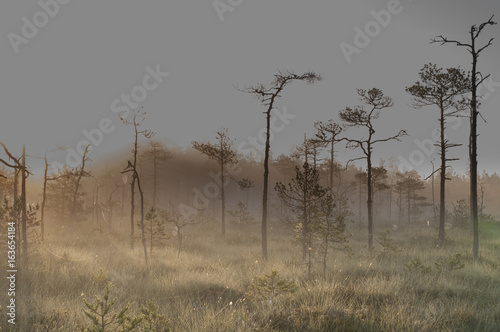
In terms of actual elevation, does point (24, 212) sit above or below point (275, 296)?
above

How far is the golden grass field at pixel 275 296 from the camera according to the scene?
18.2ft

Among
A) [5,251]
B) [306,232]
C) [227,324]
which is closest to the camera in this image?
[227,324]

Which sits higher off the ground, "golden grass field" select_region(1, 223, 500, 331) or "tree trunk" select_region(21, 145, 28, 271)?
"tree trunk" select_region(21, 145, 28, 271)

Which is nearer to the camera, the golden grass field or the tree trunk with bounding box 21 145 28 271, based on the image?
the golden grass field

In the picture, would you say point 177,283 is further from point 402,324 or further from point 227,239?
point 227,239

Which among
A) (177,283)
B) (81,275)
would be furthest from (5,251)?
(177,283)

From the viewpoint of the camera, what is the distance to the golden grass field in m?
5.54

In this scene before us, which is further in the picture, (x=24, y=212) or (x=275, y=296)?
(x=24, y=212)

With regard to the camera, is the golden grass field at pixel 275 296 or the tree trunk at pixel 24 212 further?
the tree trunk at pixel 24 212

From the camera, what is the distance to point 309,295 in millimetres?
7078

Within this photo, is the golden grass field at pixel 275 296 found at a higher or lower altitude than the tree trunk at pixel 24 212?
lower

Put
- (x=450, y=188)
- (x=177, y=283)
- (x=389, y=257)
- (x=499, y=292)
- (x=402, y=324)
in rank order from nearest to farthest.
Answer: (x=402, y=324), (x=499, y=292), (x=177, y=283), (x=389, y=257), (x=450, y=188)

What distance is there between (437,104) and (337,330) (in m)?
16.1

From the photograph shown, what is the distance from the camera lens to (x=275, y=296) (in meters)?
6.79
